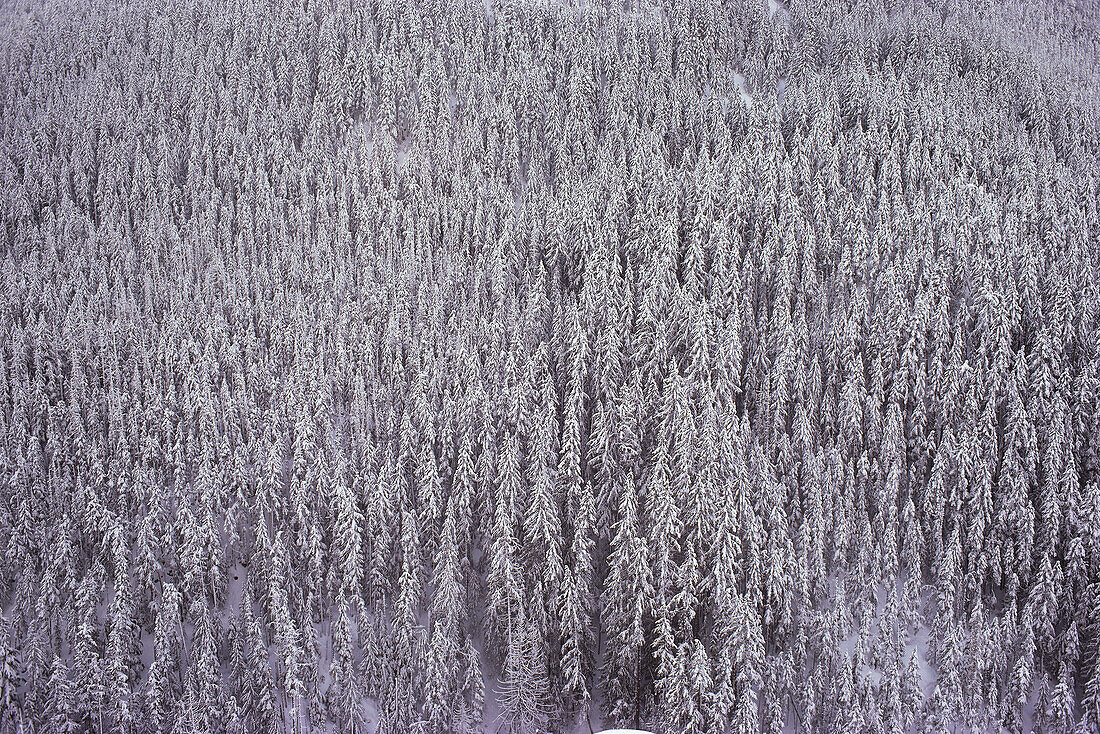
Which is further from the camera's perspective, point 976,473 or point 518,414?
point 518,414

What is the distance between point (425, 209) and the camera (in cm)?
5812

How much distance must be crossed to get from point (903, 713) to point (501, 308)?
3279cm

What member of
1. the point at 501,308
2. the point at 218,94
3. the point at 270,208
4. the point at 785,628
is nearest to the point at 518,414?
the point at 501,308

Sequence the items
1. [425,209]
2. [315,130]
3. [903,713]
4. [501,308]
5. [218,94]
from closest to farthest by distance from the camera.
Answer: [903,713] → [501,308] → [425,209] → [315,130] → [218,94]

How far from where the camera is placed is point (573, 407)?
36312 millimetres

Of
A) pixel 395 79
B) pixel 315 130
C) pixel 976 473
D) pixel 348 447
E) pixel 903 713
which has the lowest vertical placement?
pixel 903 713

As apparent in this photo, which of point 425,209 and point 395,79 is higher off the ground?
point 395,79

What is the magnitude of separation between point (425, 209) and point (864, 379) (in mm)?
37685

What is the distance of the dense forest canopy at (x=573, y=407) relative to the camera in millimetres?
31578

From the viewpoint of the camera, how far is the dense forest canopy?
31.6 meters

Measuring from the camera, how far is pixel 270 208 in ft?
201

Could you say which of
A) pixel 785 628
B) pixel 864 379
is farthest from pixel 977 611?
pixel 864 379

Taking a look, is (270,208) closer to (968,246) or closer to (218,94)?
(218,94)

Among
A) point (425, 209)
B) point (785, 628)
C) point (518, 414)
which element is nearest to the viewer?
point (785, 628)
